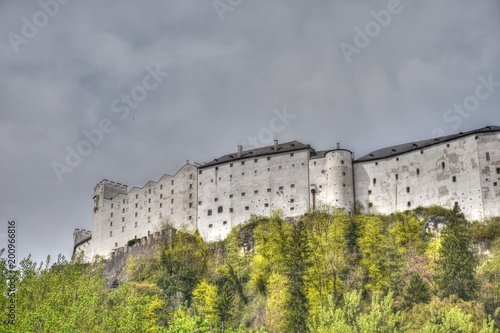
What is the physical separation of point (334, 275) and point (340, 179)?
2100cm

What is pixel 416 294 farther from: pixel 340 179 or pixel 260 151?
pixel 260 151

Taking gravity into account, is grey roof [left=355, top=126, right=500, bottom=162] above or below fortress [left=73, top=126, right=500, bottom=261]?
above

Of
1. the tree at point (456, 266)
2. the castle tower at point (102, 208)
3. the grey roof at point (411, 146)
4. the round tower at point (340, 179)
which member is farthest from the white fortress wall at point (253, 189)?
the tree at point (456, 266)

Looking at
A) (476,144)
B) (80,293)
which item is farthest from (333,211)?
(80,293)

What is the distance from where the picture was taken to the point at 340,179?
86875 mm

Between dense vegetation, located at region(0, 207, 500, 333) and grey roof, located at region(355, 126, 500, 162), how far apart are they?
345 inches

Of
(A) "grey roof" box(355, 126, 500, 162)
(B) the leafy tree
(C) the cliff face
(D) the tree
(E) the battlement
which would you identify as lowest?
(B) the leafy tree

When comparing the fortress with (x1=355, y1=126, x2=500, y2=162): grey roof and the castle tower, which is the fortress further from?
the castle tower

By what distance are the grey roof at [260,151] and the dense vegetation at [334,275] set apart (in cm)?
973

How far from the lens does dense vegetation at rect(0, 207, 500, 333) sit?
5147 cm

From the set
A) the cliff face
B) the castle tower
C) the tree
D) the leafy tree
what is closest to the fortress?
the castle tower

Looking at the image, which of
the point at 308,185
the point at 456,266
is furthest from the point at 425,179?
the point at 456,266

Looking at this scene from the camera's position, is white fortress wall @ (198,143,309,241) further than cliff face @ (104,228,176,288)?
No

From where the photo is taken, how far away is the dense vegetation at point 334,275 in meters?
51.5
